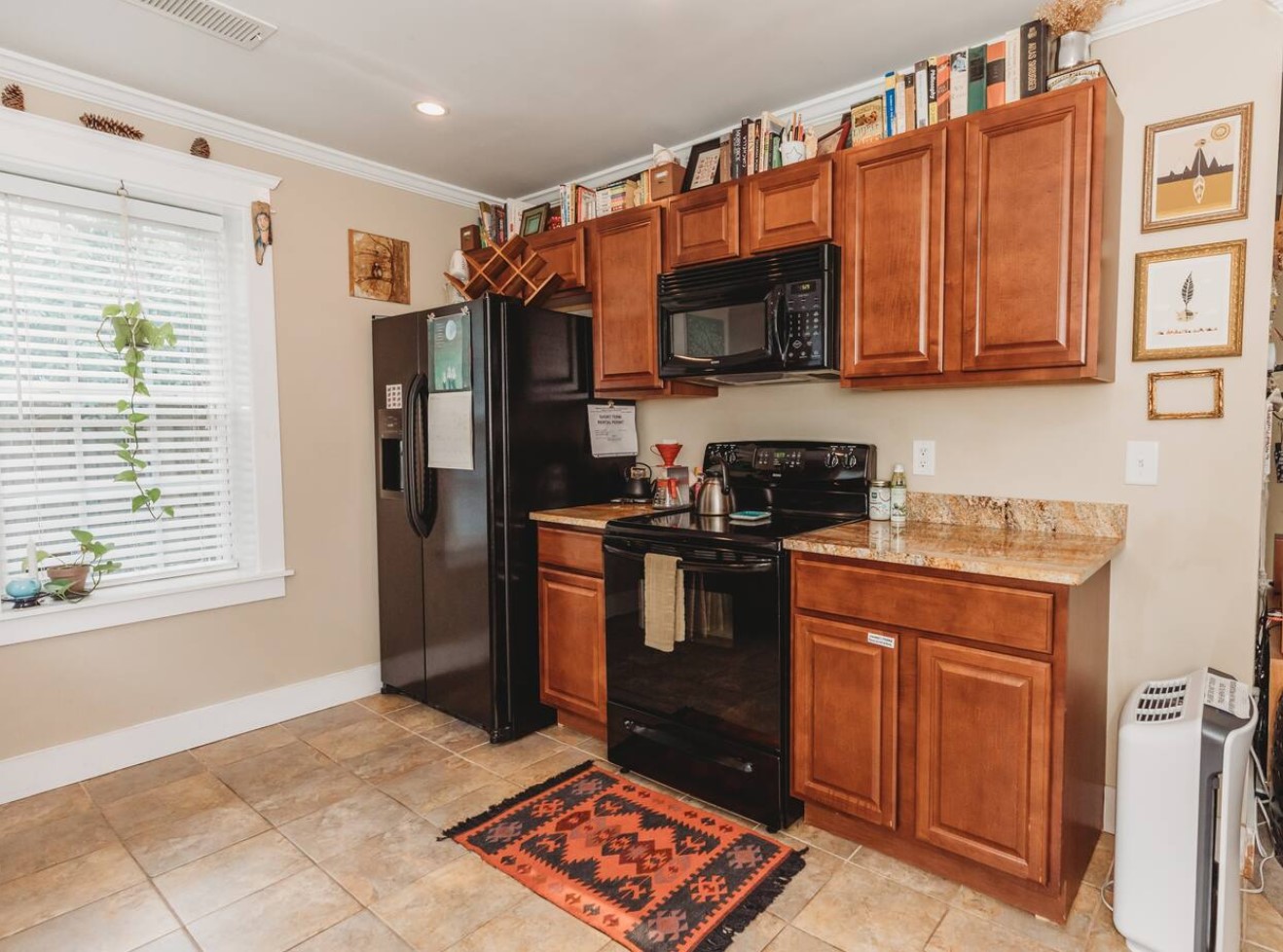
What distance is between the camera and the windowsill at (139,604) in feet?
8.45

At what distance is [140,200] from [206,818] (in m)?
2.35

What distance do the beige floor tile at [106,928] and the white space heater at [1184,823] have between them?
2438 millimetres

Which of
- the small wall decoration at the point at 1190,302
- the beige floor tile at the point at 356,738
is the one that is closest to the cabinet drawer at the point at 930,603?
the small wall decoration at the point at 1190,302

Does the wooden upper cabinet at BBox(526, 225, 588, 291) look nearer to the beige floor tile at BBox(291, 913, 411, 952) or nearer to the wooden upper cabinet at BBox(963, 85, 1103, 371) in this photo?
the wooden upper cabinet at BBox(963, 85, 1103, 371)

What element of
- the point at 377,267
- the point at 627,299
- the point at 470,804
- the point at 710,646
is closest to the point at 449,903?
the point at 470,804

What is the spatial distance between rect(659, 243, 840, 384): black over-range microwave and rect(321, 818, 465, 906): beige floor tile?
5.96 ft

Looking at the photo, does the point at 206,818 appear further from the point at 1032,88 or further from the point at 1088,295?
the point at 1032,88

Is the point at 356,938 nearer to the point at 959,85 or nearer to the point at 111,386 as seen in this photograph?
the point at 111,386

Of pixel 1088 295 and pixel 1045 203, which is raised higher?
pixel 1045 203

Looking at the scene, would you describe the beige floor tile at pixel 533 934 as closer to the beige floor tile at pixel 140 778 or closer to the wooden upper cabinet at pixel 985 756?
the wooden upper cabinet at pixel 985 756

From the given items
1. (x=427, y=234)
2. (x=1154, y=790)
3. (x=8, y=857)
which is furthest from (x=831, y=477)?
(x=8, y=857)

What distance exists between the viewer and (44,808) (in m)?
2.50

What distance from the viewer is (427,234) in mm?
3727

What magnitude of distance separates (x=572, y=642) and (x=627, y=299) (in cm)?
144
